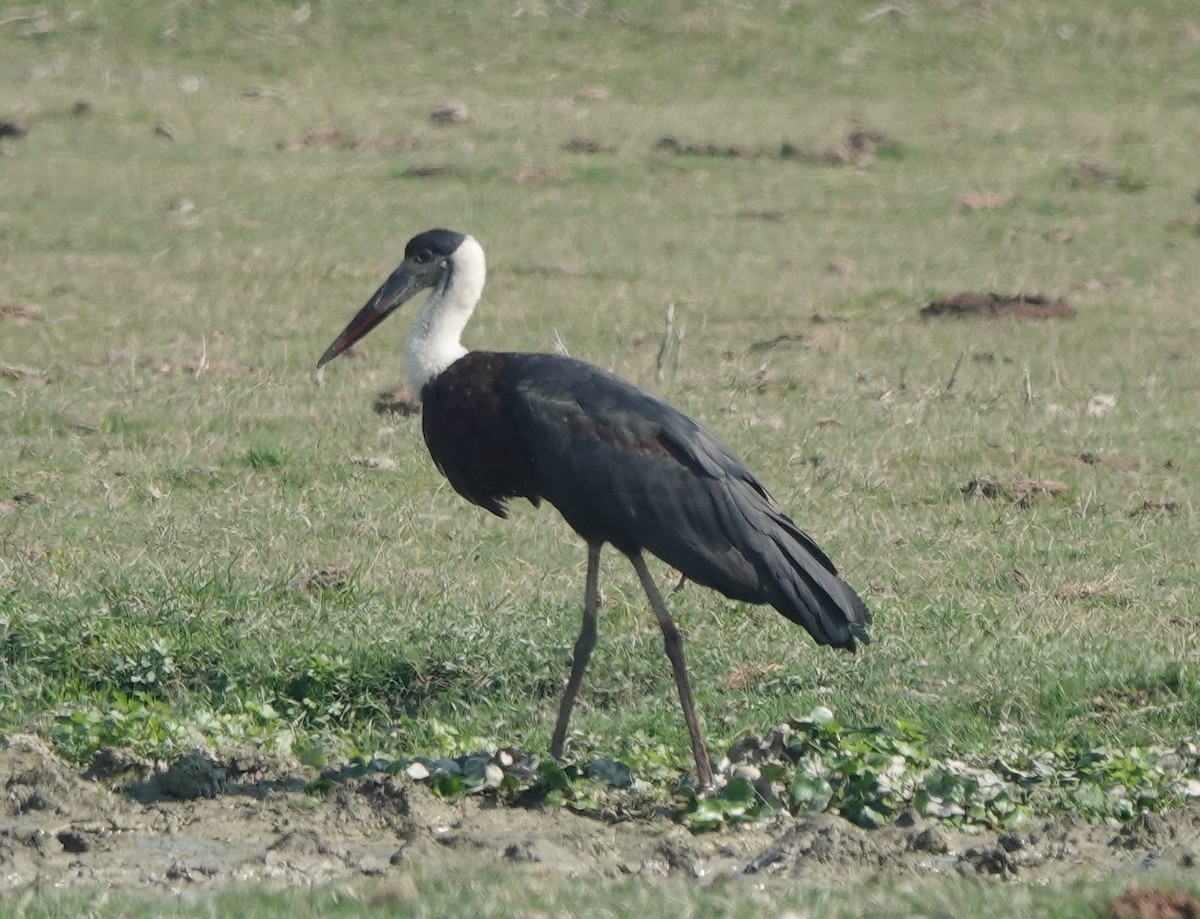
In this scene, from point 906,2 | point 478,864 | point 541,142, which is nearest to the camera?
point 478,864

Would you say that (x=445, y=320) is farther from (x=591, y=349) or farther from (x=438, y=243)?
(x=591, y=349)

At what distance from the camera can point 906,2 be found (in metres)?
23.0

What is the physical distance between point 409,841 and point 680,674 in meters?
1.15

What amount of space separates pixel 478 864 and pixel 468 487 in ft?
5.54

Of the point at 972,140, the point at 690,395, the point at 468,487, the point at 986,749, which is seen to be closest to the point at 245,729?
the point at 468,487

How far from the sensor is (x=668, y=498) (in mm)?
5906

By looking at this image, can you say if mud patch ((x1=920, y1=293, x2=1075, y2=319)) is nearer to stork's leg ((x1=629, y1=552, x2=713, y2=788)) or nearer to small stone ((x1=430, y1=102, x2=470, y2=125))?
stork's leg ((x1=629, y1=552, x2=713, y2=788))

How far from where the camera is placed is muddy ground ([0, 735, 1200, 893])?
15.8 ft

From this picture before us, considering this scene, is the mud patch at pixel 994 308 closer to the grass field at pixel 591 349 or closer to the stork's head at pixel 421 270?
the grass field at pixel 591 349

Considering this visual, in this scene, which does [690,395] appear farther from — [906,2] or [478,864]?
[906,2]

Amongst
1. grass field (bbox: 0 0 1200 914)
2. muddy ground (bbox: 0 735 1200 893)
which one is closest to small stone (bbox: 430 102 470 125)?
grass field (bbox: 0 0 1200 914)

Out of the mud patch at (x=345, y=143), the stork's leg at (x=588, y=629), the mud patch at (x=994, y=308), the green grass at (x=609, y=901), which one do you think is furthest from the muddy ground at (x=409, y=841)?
the mud patch at (x=345, y=143)

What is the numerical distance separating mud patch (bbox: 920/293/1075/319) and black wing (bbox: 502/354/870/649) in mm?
6725

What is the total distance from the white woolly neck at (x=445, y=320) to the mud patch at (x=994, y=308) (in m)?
6.23
